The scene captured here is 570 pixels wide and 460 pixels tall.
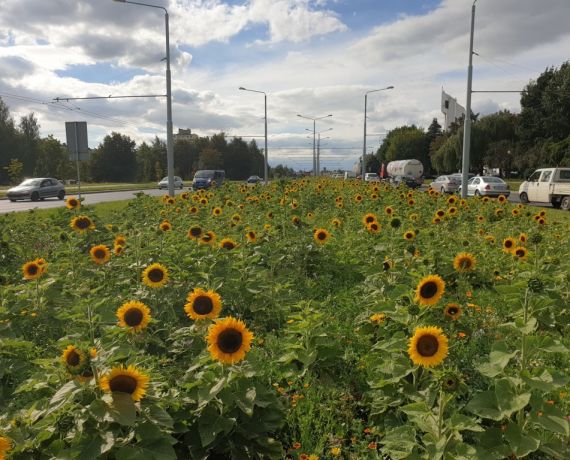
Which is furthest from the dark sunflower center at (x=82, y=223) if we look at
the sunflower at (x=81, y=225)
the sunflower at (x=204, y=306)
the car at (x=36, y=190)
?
the car at (x=36, y=190)

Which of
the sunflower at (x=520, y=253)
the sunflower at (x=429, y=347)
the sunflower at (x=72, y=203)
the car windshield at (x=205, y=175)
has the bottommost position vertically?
the sunflower at (x=429, y=347)

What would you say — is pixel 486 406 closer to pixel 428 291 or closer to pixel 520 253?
pixel 428 291

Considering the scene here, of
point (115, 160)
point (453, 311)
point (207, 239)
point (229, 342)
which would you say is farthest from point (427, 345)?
point (115, 160)

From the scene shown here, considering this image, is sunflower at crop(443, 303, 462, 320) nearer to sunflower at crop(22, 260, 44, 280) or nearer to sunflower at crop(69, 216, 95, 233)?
sunflower at crop(22, 260, 44, 280)

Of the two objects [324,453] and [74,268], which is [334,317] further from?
[74,268]

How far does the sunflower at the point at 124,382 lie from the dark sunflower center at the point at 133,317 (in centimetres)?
86

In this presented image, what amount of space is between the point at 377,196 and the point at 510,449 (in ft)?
35.5

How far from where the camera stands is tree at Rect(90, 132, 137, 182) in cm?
9106

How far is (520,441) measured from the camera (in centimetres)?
238

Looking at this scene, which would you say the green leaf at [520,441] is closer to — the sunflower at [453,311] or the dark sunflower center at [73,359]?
the sunflower at [453,311]

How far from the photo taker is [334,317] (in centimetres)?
505

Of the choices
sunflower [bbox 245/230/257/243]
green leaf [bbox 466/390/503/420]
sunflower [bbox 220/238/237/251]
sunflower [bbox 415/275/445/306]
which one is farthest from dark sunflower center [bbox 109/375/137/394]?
sunflower [bbox 245/230/257/243]

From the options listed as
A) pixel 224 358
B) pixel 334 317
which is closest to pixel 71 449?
pixel 224 358

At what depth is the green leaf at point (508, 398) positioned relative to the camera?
233 cm
